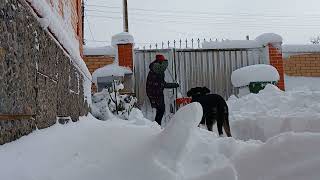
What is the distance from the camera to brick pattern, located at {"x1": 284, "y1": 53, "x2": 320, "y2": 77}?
42.9 feet

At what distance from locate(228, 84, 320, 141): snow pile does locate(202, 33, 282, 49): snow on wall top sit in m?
2.92

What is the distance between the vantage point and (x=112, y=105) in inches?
316

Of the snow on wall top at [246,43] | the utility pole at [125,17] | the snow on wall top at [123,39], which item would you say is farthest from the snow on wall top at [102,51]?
the utility pole at [125,17]

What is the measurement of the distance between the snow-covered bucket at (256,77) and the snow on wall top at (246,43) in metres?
1.16

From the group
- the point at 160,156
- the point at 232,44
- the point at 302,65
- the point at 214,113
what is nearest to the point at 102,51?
the point at 232,44

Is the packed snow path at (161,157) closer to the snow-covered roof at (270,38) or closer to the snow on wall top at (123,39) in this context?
the snow on wall top at (123,39)

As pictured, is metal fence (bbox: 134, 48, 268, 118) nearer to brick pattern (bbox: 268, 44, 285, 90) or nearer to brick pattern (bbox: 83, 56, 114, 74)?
brick pattern (bbox: 268, 44, 285, 90)

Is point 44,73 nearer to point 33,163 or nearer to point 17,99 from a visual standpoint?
point 17,99

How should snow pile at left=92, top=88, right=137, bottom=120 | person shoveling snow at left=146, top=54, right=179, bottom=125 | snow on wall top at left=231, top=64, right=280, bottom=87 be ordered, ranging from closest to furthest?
snow pile at left=92, top=88, right=137, bottom=120, person shoveling snow at left=146, top=54, right=179, bottom=125, snow on wall top at left=231, top=64, right=280, bottom=87

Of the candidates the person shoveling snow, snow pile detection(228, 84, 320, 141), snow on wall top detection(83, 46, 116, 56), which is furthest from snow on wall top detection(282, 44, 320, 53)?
the person shoveling snow

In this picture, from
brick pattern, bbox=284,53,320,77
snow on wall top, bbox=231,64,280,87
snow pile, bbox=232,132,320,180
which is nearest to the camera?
snow pile, bbox=232,132,320,180

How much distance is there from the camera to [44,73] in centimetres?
290

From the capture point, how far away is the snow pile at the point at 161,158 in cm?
200

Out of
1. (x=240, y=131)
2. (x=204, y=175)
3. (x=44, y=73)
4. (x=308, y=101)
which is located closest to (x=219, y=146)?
(x=204, y=175)
